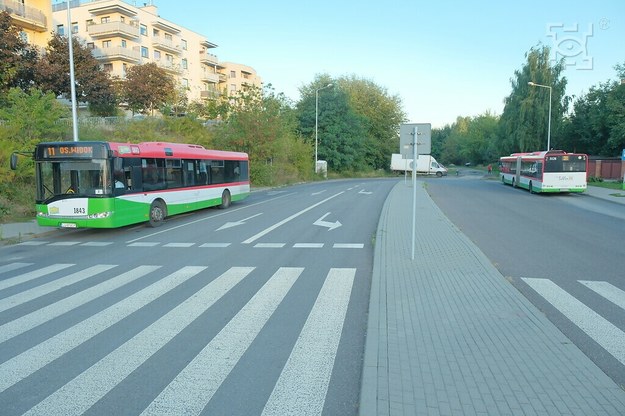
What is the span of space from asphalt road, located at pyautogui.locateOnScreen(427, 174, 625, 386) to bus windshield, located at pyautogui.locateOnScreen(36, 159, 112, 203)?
34.0 ft

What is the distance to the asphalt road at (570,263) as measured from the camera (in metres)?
5.18

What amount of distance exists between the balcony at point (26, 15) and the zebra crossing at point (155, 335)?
3384 centimetres

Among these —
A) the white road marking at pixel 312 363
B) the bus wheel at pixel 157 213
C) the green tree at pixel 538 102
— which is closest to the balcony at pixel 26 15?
the bus wheel at pixel 157 213

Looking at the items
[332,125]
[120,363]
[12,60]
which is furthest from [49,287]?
[332,125]

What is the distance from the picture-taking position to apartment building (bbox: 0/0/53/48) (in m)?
33.5

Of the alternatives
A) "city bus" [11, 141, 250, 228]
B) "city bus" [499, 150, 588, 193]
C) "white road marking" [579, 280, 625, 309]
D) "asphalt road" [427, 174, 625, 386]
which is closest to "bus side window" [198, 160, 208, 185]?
"city bus" [11, 141, 250, 228]

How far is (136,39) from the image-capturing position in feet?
165

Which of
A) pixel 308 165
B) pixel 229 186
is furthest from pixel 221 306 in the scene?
pixel 308 165

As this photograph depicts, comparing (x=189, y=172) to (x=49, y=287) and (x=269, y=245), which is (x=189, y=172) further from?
(x=49, y=287)

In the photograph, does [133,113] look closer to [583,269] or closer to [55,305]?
[55,305]

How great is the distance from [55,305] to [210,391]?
381 centimetres

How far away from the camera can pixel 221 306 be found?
6.26m

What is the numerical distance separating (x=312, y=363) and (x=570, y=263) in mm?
6906

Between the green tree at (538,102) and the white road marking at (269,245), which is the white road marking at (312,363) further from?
the green tree at (538,102)
